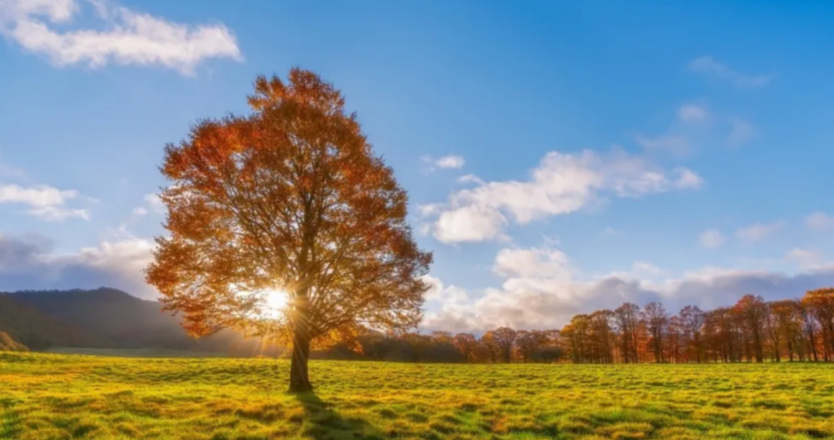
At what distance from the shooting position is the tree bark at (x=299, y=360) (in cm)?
2108

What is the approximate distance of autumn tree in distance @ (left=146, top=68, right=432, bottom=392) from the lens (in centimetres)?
1880

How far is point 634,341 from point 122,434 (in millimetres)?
123148

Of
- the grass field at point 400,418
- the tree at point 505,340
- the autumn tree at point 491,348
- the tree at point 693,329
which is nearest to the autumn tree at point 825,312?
the tree at point 693,329

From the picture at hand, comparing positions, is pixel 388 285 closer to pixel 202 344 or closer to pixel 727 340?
pixel 727 340

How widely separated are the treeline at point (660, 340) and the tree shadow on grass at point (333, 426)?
8061 cm

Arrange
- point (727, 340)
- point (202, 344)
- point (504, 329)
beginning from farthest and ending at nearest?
1. point (202, 344)
2. point (504, 329)
3. point (727, 340)

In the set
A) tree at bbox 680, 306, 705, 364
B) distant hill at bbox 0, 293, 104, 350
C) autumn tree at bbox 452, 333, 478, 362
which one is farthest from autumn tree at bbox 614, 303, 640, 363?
distant hill at bbox 0, 293, 104, 350

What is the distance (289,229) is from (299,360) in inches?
254

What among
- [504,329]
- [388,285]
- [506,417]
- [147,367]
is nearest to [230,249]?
[388,285]

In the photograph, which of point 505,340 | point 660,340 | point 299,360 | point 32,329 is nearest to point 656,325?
point 660,340

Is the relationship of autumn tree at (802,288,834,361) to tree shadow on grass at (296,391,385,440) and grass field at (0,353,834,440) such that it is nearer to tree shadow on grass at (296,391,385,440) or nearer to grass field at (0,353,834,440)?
grass field at (0,353,834,440)

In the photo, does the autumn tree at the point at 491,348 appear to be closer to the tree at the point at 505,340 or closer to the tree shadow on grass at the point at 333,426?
the tree at the point at 505,340

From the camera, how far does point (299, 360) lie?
21.4 m

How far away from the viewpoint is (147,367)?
44.2m
